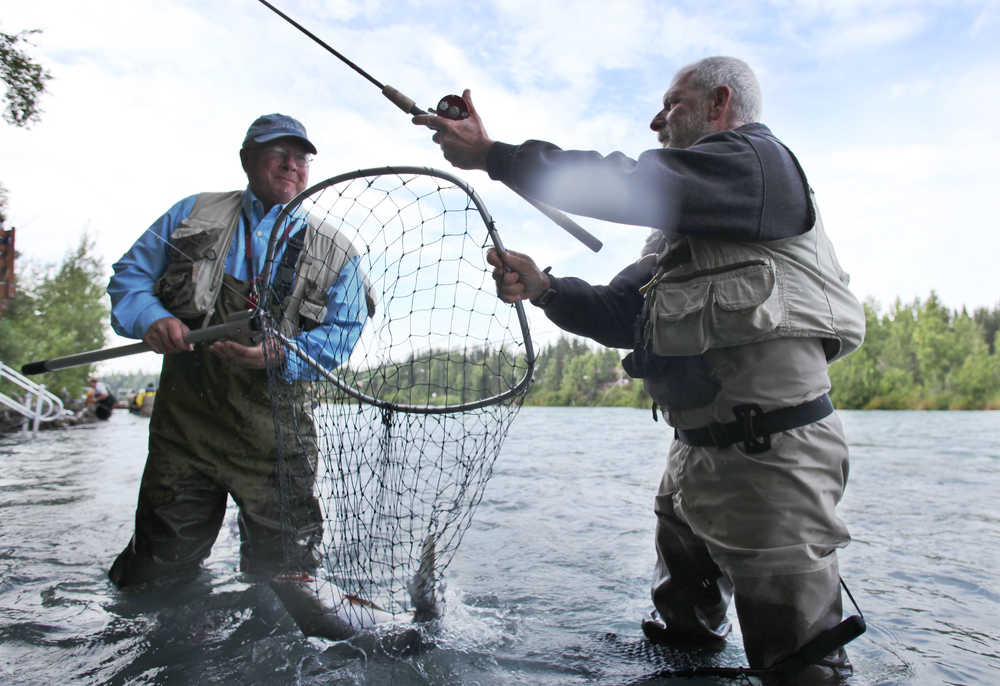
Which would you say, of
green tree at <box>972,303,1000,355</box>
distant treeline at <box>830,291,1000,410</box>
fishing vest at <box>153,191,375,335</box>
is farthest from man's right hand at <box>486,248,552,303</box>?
green tree at <box>972,303,1000,355</box>

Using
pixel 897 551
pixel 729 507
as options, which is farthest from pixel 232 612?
pixel 897 551

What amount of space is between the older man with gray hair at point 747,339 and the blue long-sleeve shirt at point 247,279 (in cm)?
124

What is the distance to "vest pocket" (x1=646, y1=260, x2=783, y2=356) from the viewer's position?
2.00m

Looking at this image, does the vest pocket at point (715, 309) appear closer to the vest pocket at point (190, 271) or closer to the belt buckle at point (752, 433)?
the belt buckle at point (752, 433)

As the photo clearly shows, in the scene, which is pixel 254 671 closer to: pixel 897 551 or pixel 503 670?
pixel 503 670

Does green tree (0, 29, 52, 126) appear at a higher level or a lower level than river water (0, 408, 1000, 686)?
higher

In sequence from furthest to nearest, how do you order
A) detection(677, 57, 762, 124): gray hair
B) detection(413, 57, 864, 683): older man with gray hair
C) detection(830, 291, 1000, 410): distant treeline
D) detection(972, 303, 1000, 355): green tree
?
detection(972, 303, 1000, 355): green tree → detection(830, 291, 1000, 410): distant treeline → detection(677, 57, 762, 124): gray hair → detection(413, 57, 864, 683): older man with gray hair

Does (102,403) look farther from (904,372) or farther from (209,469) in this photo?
(904,372)

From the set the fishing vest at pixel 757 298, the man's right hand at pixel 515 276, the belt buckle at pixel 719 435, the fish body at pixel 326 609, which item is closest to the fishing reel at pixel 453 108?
the man's right hand at pixel 515 276

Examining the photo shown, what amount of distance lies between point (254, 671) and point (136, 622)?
0.91 metres

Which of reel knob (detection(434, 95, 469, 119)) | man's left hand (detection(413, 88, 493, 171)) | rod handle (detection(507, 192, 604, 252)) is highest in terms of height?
reel knob (detection(434, 95, 469, 119))

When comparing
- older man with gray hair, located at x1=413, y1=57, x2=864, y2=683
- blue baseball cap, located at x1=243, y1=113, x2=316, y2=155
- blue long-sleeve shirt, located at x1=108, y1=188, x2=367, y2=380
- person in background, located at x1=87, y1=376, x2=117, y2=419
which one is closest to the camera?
older man with gray hair, located at x1=413, y1=57, x2=864, y2=683

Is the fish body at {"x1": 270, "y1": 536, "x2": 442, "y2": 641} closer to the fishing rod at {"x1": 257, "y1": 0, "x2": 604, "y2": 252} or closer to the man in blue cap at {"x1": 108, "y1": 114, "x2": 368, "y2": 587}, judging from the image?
the man in blue cap at {"x1": 108, "y1": 114, "x2": 368, "y2": 587}

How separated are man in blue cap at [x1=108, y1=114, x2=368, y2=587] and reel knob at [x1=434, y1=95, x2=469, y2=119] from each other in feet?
3.71
